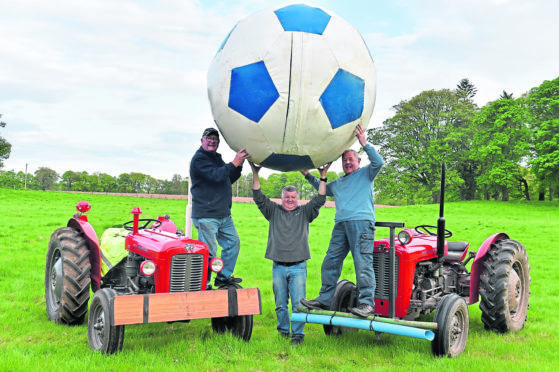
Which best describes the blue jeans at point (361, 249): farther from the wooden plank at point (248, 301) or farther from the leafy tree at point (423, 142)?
the leafy tree at point (423, 142)

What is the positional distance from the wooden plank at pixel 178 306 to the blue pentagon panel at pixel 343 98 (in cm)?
208

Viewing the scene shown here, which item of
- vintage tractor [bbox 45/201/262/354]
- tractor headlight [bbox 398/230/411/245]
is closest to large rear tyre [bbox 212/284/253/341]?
vintage tractor [bbox 45/201/262/354]

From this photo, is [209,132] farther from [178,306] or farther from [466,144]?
[466,144]

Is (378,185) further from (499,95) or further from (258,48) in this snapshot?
(258,48)

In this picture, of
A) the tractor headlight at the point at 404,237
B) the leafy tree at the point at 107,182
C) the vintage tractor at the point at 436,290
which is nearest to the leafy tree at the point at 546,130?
the vintage tractor at the point at 436,290

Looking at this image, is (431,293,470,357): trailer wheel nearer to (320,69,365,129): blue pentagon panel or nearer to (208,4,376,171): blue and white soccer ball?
(208,4,376,171): blue and white soccer ball

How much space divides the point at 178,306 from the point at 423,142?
38.7 m

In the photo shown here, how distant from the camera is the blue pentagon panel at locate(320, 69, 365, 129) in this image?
4.18 metres

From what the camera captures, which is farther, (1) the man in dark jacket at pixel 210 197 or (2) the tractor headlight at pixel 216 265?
(1) the man in dark jacket at pixel 210 197

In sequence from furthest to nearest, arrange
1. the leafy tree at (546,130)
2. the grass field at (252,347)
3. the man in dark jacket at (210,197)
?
the leafy tree at (546,130) → the man in dark jacket at (210,197) → the grass field at (252,347)

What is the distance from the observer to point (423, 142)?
132 feet

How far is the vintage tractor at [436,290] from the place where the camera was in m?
4.62

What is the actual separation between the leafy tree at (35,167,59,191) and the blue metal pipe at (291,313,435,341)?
264 feet

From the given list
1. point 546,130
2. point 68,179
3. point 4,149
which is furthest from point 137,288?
point 68,179
